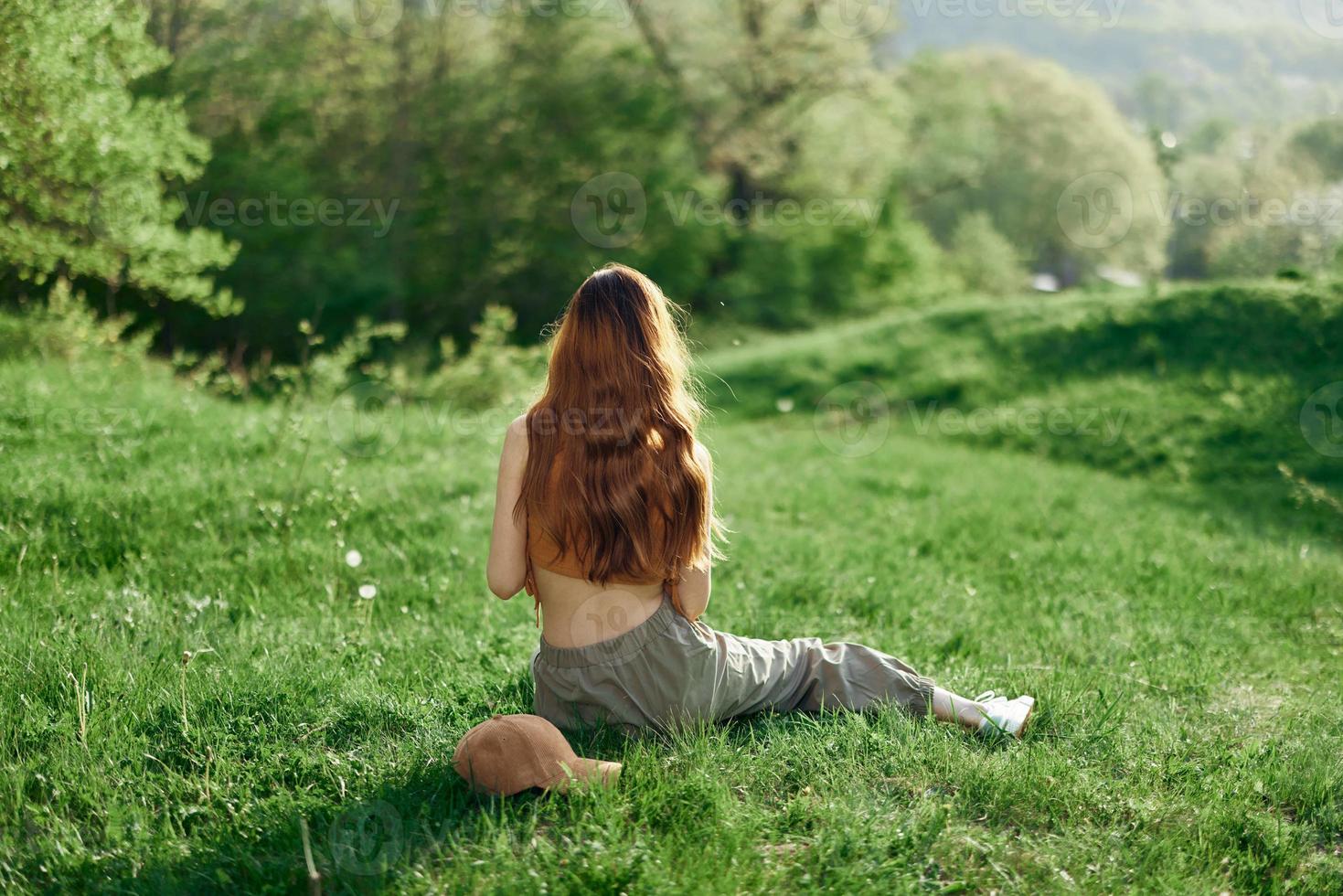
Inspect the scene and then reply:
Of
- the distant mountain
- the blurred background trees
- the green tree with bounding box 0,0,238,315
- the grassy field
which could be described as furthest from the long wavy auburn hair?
the blurred background trees

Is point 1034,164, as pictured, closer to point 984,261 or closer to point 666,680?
point 984,261

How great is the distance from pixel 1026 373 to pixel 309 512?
9633 mm

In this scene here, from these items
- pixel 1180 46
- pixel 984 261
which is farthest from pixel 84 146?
pixel 1180 46

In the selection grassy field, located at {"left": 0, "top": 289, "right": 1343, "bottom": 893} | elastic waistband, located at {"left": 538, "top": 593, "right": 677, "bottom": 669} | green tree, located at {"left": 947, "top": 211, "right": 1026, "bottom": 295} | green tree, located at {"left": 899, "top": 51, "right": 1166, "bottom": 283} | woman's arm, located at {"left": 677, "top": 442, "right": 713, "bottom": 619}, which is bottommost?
grassy field, located at {"left": 0, "top": 289, "right": 1343, "bottom": 893}

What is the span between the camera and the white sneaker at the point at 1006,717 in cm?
336

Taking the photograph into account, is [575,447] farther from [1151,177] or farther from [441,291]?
[1151,177]

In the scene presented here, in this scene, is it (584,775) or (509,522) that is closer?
(584,775)

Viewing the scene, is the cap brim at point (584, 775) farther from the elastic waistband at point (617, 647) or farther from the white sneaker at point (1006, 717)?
the white sneaker at point (1006, 717)

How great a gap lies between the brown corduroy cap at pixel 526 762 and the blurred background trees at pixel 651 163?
9.60 meters

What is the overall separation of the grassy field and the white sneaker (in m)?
0.09

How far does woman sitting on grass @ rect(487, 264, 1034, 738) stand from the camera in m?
3.02

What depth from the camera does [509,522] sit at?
3076 mm

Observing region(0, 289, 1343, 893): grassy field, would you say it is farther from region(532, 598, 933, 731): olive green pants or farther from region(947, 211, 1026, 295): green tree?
region(947, 211, 1026, 295): green tree

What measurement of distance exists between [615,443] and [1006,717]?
178 cm
